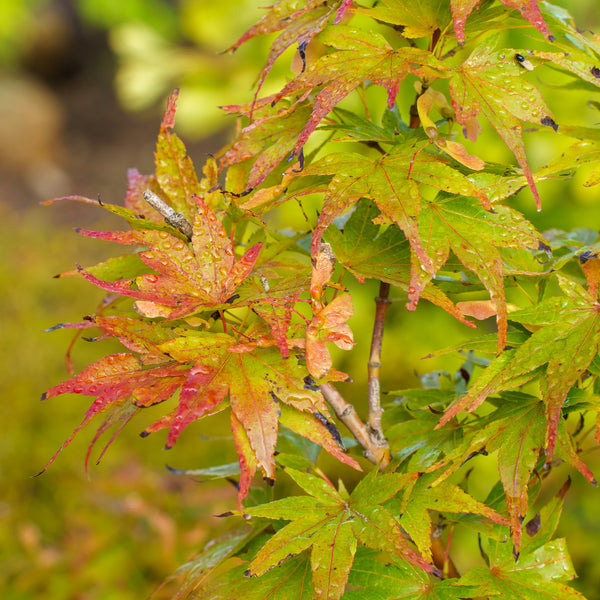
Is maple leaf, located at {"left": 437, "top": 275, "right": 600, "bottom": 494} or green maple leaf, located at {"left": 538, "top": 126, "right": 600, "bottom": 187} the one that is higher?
green maple leaf, located at {"left": 538, "top": 126, "right": 600, "bottom": 187}

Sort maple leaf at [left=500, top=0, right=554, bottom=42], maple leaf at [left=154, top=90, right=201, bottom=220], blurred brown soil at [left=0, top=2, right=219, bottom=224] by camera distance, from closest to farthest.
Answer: maple leaf at [left=500, top=0, right=554, bottom=42], maple leaf at [left=154, top=90, right=201, bottom=220], blurred brown soil at [left=0, top=2, right=219, bottom=224]

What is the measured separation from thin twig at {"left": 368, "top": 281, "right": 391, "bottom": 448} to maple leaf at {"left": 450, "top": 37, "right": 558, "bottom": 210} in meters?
0.19

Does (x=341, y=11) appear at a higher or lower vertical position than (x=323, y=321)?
higher

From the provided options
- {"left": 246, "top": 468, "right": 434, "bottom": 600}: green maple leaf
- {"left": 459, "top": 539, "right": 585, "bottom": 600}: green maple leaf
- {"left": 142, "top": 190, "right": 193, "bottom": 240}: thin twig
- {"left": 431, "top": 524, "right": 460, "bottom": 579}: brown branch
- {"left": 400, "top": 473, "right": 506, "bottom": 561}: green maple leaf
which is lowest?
{"left": 431, "top": 524, "right": 460, "bottom": 579}: brown branch

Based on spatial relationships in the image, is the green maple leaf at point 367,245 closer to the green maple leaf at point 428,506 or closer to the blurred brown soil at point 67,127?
the green maple leaf at point 428,506

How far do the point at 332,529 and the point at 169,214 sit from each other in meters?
0.29

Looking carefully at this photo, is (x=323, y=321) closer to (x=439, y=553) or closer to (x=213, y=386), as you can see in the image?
(x=213, y=386)

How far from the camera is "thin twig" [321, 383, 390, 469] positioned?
567 mm

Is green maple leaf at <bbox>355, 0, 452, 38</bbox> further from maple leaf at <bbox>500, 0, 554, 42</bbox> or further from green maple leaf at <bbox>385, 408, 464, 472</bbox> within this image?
green maple leaf at <bbox>385, 408, 464, 472</bbox>

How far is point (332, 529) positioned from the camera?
1.63 ft

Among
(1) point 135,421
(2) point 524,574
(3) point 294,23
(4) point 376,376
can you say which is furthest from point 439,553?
(1) point 135,421

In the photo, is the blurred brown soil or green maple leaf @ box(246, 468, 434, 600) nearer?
green maple leaf @ box(246, 468, 434, 600)

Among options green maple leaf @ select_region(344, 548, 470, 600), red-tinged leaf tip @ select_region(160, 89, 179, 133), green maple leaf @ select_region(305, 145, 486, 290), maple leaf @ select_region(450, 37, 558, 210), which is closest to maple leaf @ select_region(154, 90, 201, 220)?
red-tinged leaf tip @ select_region(160, 89, 179, 133)

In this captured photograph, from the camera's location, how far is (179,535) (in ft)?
4.18
